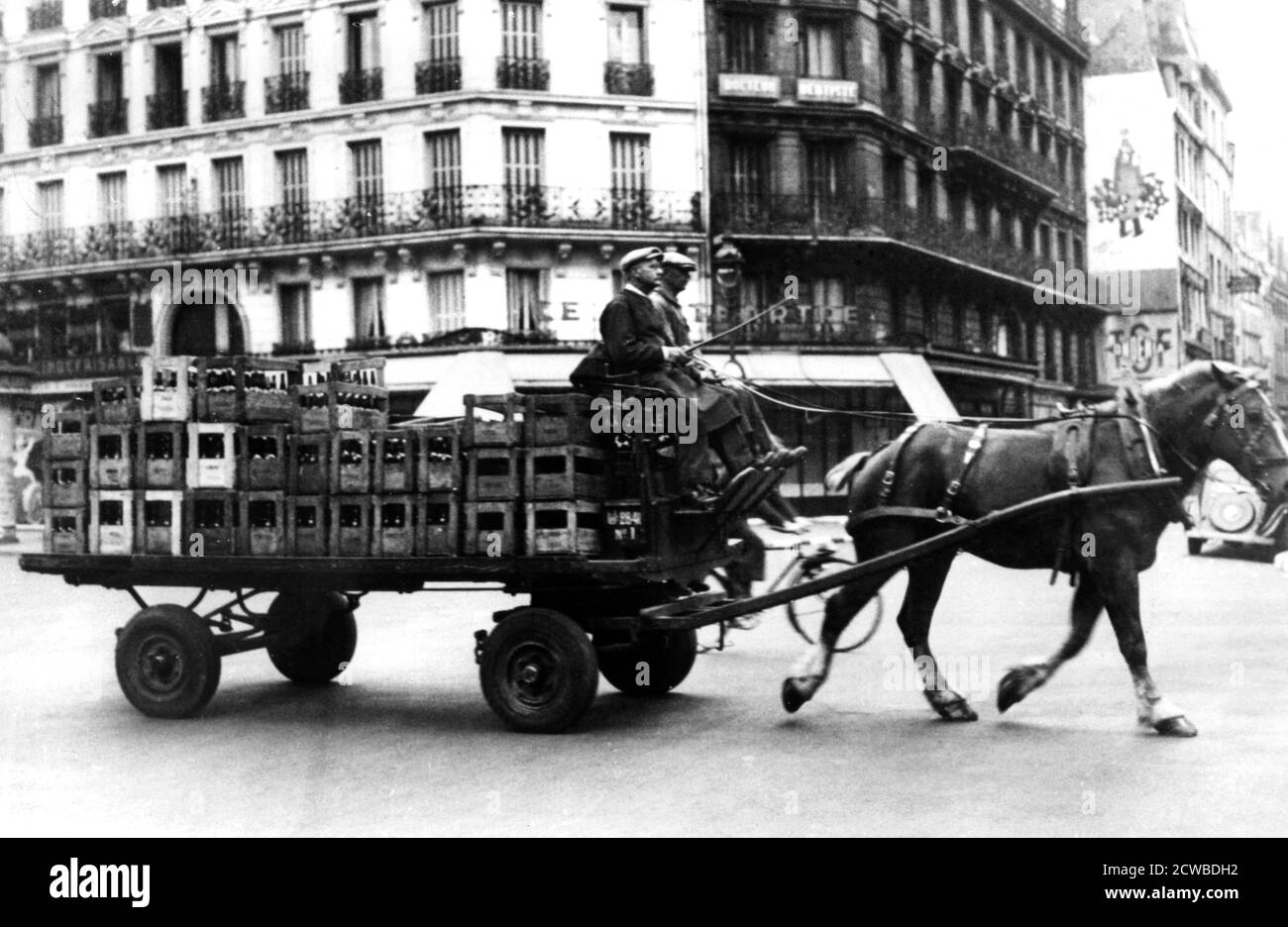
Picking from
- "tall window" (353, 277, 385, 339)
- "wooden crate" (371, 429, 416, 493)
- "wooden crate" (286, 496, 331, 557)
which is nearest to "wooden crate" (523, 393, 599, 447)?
"wooden crate" (371, 429, 416, 493)

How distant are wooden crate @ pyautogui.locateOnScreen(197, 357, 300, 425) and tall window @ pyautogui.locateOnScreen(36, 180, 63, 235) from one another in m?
6.15

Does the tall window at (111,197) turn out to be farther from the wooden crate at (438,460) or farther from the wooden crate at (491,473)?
the wooden crate at (491,473)

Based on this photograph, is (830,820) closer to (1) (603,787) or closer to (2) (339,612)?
(1) (603,787)

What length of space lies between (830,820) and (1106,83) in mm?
9109

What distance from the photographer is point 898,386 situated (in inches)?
973

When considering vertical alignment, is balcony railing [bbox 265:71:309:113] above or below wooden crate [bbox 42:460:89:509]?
above

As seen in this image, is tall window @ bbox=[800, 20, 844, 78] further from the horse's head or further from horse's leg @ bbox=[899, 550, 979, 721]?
the horse's head

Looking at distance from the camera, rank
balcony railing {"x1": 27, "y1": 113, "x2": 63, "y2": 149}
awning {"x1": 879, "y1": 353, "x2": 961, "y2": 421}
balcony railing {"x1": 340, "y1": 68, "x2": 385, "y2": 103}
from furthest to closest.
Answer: awning {"x1": 879, "y1": 353, "x2": 961, "y2": 421} → balcony railing {"x1": 340, "y1": 68, "x2": 385, "y2": 103} → balcony railing {"x1": 27, "y1": 113, "x2": 63, "y2": 149}

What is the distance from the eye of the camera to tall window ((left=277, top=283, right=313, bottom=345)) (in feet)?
70.3

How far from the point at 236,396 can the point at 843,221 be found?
67.8 feet

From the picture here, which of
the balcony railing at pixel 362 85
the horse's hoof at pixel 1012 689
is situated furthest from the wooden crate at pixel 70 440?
the balcony railing at pixel 362 85

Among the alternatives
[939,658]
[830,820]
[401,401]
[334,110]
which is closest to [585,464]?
[830,820]

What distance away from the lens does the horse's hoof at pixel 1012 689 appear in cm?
686

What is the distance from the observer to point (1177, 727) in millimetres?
6309
